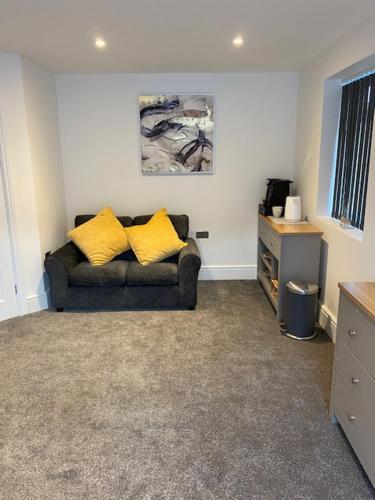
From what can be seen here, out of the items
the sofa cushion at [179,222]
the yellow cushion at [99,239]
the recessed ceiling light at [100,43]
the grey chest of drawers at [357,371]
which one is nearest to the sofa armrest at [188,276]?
the sofa cushion at [179,222]

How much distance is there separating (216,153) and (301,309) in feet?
7.07

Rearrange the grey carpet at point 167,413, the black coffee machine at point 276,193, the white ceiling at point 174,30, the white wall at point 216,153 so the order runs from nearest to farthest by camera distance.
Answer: the grey carpet at point 167,413 < the white ceiling at point 174,30 < the black coffee machine at point 276,193 < the white wall at point 216,153

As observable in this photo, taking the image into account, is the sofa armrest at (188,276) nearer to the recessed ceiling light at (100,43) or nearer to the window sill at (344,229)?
the window sill at (344,229)

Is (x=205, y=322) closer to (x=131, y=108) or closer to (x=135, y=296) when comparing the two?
(x=135, y=296)

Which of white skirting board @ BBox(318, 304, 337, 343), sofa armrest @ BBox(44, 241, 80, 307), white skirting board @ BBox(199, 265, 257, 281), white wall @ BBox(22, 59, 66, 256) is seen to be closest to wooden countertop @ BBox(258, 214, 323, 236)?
white skirting board @ BBox(318, 304, 337, 343)

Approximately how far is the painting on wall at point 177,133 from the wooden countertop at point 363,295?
9.16 feet

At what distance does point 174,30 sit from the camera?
2.79 m

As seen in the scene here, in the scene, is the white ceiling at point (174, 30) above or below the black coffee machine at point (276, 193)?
above

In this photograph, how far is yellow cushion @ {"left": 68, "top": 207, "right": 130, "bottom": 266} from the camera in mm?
4016

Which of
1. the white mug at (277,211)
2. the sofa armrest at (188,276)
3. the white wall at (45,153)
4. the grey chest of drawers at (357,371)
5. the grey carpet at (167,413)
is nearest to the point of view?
the grey chest of drawers at (357,371)

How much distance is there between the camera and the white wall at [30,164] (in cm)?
344

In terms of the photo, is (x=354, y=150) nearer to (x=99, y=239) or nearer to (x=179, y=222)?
(x=179, y=222)

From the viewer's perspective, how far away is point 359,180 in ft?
10.1

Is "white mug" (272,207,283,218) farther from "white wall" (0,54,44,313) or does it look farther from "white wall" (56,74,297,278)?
"white wall" (0,54,44,313)
